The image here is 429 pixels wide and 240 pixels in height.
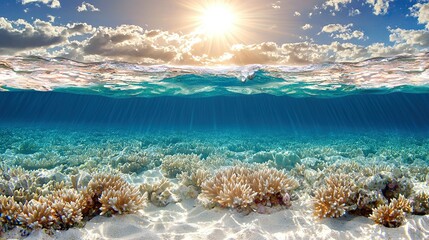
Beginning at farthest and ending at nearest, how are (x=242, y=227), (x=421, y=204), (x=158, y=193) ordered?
(x=158, y=193) → (x=421, y=204) → (x=242, y=227)

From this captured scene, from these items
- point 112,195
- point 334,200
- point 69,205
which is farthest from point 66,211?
point 334,200

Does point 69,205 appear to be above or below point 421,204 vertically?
below

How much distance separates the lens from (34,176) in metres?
7.45

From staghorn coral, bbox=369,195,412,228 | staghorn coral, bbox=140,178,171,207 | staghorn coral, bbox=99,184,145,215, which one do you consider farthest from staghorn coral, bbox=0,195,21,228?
staghorn coral, bbox=369,195,412,228

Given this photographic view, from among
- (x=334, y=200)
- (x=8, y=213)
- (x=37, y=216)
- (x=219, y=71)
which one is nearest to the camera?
(x=37, y=216)

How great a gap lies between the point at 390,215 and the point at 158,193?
17.8 ft

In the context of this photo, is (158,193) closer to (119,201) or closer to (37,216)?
(119,201)

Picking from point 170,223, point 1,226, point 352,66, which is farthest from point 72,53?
point 352,66

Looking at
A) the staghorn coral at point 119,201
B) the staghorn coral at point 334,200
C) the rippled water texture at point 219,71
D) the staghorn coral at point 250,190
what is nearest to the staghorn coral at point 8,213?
the staghorn coral at point 119,201

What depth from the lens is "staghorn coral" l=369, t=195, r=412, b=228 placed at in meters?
5.15

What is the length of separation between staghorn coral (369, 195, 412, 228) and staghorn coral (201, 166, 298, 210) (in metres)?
1.77

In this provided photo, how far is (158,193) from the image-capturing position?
23.2 ft

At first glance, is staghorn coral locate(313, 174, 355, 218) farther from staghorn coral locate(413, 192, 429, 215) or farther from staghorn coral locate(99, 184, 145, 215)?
staghorn coral locate(99, 184, 145, 215)

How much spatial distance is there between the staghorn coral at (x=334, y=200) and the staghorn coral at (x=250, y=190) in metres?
0.70
